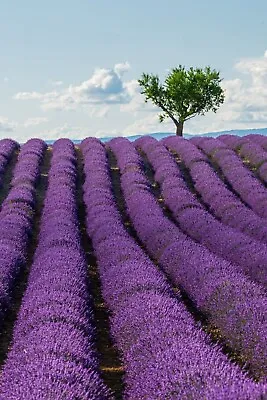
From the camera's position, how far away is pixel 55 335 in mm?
5844

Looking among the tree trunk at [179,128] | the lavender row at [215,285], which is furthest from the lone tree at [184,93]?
the lavender row at [215,285]

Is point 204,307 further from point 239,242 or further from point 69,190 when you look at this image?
point 69,190

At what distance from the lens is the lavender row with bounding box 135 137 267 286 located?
32.7 ft

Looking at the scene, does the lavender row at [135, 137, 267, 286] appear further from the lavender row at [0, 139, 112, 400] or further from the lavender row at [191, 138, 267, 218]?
the lavender row at [0, 139, 112, 400]

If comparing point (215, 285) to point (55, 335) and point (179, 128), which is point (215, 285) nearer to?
point (55, 335)

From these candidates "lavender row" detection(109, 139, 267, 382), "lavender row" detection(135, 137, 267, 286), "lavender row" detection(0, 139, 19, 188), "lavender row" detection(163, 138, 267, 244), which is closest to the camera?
"lavender row" detection(109, 139, 267, 382)

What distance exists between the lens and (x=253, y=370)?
19.5ft

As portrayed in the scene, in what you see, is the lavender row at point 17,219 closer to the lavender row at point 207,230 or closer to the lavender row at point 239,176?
the lavender row at point 207,230

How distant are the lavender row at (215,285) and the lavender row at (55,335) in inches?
59.0

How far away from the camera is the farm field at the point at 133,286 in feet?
15.7

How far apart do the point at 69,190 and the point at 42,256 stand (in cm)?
729

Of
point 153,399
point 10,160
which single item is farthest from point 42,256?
point 10,160

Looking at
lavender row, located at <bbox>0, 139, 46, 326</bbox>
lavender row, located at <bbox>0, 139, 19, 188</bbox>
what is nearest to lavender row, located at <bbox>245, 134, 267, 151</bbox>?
lavender row, located at <bbox>0, 139, 46, 326</bbox>

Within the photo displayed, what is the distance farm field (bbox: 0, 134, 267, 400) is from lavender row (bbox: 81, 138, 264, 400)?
2 centimetres
